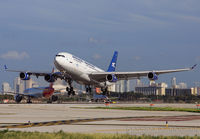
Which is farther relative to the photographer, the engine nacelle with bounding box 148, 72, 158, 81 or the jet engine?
the jet engine

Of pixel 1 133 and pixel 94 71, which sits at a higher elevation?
pixel 94 71

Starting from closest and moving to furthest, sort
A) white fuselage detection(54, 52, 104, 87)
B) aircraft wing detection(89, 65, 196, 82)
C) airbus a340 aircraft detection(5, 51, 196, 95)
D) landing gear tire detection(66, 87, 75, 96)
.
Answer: white fuselage detection(54, 52, 104, 87) < airbus a340 aircraft detection(5, 51, 196, 95) < aircraft wing detection(89, 65, 196, 82) < landing gear tire detection(66, 87, 75, 96)

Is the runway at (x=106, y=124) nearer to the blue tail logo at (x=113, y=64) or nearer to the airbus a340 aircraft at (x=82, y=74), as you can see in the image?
the airbus a340 aircraft at (x=82, y=74)

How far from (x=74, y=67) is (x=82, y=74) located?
3.13 m

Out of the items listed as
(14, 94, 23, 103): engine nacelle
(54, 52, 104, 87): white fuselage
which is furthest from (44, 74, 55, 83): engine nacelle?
(14, 94, 23, 103): engine nacelle

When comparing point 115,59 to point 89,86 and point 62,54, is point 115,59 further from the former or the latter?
point 62,54

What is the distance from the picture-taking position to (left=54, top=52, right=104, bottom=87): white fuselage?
62.8m

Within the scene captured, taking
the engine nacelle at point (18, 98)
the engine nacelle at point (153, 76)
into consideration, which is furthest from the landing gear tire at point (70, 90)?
the engine nacelle at point (18, 98)

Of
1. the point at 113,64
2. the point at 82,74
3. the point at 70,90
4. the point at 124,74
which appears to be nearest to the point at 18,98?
the point at 113,64

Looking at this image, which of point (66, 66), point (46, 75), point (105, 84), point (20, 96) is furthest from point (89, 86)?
point (20, 96)

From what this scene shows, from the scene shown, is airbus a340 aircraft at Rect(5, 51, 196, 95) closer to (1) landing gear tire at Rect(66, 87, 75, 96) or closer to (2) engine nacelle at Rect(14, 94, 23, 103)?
(1) landing gear tire at Rect(66, 87, 75, 96)

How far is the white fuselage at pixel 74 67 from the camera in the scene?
6283 centimetres

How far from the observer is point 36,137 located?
21406mm

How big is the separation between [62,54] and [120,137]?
4310 centimetres
